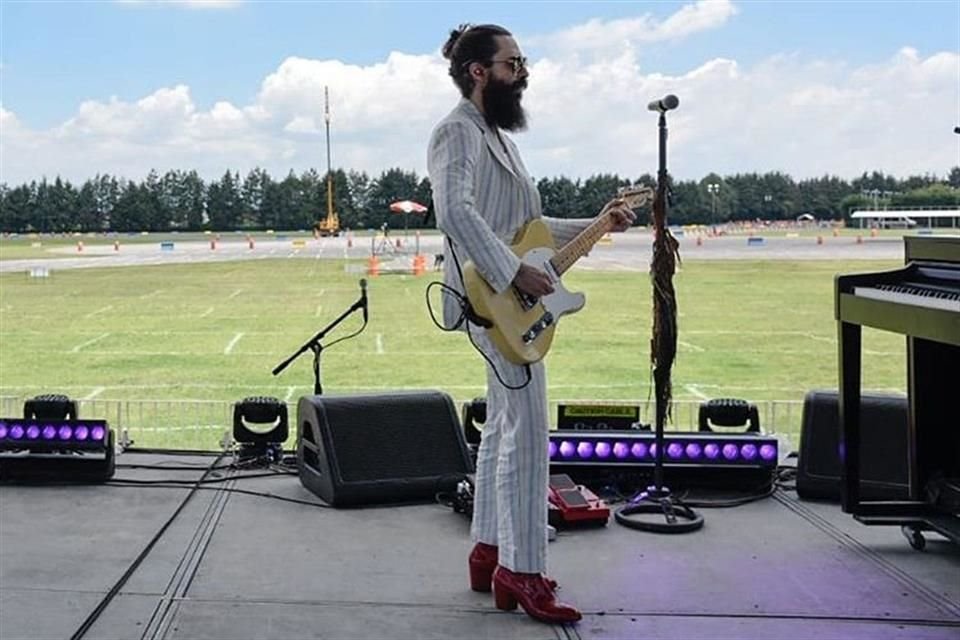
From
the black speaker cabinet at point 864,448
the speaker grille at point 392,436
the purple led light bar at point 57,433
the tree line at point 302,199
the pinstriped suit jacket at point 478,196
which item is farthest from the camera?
the tree line at point 302,199

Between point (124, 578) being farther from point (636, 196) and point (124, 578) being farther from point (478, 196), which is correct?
point (636, 196)

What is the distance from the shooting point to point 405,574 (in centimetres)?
301

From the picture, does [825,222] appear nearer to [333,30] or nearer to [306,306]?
[333,30]

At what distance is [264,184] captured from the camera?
22.9 ft

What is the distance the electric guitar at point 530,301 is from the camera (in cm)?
251

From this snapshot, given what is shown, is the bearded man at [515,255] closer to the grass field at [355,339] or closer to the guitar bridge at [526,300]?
the guitar bridge at [526,300]

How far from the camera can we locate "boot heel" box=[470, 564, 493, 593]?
2832mm

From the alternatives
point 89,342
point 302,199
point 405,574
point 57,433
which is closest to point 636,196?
point 405,574

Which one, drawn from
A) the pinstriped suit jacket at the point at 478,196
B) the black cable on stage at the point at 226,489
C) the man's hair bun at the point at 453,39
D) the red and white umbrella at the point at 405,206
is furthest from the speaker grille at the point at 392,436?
the red and white umbrella at the point at 405,206

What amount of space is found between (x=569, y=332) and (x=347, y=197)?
188 inches

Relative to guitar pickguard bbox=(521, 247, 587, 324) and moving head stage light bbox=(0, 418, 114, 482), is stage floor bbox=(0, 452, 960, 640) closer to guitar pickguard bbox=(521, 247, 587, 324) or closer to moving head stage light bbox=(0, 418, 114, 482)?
moving head stage light bbox=(0, 418, 114, 482)

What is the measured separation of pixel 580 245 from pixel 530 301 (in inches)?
9.8

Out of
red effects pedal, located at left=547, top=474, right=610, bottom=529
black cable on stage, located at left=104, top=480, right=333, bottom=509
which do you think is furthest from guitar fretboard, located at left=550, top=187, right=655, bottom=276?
black cable on stage, located at left=104, top=480, right=333, bottom=509

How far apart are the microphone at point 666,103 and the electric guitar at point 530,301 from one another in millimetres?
1012
